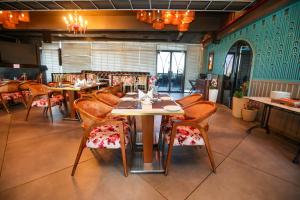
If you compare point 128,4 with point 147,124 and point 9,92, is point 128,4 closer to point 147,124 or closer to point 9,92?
point 147,124

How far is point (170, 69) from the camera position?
938cm

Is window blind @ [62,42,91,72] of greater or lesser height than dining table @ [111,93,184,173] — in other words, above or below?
above

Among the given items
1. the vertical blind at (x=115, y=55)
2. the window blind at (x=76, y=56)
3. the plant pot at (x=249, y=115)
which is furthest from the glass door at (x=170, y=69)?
the plant pot at (x=249, y=115)

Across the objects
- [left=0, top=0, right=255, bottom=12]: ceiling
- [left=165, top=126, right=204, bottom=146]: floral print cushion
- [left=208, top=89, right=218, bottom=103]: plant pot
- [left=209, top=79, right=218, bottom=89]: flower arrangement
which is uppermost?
[left=0, top=0, right=255, bottom=12]: ceiling

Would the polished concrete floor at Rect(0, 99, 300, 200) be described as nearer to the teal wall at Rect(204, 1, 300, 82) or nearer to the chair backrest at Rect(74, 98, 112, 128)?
the chair backrest at Rect(74, 98, 112, 128)

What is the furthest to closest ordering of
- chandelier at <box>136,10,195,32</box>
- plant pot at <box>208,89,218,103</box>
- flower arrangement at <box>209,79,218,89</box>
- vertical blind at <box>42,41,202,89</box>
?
vertical blind at <box>42,41,202,89</box> < flower arrangement at <box>209,79,218,89</box> < plant pot at <box>208,89,218,103</box> < chandelier at <box>136,10,195,32</box>

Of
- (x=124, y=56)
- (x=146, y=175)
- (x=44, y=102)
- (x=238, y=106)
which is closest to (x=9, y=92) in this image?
(x=44, y=102)

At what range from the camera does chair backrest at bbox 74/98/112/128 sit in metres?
1.66

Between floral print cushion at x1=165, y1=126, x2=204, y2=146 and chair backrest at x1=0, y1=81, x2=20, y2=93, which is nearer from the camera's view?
floral print cushion at x1=165, y1=126, x2=204, y2=146

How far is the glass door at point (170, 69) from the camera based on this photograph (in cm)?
929

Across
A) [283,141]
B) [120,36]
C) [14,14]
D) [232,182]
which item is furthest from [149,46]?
[232,182]

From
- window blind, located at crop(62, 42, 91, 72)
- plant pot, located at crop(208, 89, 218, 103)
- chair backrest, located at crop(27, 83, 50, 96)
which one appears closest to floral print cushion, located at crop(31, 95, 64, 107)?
chair backrest, located at crop(27, 83, 50, 96)

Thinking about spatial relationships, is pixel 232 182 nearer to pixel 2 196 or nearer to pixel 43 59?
pixel 2 196

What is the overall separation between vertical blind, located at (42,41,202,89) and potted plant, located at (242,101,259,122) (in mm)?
5591
